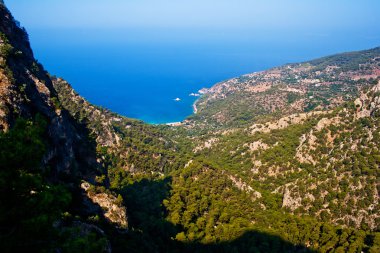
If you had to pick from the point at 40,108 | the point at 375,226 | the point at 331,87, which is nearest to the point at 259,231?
the point at 375,226

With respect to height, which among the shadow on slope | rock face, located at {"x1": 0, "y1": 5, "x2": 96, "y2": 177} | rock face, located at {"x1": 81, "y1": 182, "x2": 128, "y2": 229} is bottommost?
the shadow on slope

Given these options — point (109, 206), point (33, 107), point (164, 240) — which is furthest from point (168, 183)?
point (33, 107)

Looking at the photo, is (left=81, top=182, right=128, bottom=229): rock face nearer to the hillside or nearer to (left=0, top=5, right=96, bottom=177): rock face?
the hillside

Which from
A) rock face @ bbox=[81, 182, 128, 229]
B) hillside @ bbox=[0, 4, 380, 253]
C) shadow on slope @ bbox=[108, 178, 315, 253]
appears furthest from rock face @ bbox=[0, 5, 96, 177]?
shadow on slope @ bbox=[108, 178, 315, 253]

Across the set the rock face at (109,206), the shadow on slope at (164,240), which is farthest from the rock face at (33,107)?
the shadow on slope at (164,240)

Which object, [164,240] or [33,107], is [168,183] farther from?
[33,107]

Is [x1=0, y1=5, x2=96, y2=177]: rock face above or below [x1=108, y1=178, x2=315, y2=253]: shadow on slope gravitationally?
A: above
